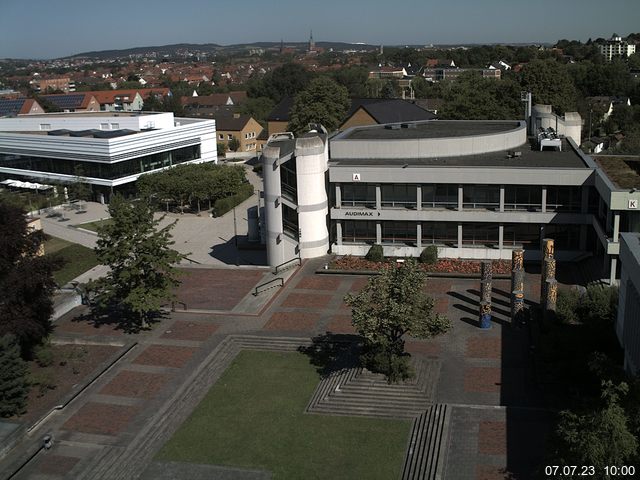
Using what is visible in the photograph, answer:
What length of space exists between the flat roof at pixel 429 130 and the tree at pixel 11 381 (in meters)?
25.3

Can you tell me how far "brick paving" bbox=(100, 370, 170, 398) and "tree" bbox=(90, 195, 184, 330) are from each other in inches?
153

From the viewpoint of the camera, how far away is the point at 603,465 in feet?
50.7

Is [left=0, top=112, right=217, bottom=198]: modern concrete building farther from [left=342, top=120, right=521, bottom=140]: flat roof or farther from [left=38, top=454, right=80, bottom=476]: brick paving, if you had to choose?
[left=38, top=454, right=80, bottom=476]: brick paving

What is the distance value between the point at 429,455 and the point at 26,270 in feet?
58.2

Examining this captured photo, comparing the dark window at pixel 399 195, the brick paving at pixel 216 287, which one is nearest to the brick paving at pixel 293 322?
the brick paving at pixel 216 287

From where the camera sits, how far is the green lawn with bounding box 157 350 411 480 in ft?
72.2

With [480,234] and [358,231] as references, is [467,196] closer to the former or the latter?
[480,234]

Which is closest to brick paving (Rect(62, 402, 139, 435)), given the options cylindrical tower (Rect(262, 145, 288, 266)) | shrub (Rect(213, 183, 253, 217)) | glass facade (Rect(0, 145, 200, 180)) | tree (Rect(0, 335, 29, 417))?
tree (Rect(0, 335, 29, 417))

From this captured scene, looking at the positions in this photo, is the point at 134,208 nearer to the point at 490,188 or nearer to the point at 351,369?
the point at 351,369

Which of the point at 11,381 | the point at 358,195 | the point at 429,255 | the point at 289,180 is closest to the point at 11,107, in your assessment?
the point at 289,180

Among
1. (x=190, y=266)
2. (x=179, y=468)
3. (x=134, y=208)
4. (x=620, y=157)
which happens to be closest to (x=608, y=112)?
(x=620, y=157)

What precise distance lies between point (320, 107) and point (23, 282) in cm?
5813

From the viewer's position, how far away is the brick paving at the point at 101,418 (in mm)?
24656

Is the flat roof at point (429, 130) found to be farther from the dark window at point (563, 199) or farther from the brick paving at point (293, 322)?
the brick paving at point (293, 322)
